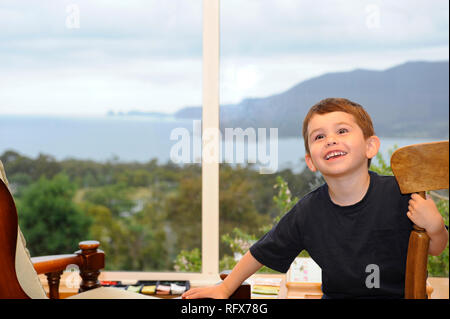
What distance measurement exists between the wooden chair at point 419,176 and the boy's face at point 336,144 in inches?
14.4

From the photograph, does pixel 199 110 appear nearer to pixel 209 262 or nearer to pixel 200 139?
pixel 200 139

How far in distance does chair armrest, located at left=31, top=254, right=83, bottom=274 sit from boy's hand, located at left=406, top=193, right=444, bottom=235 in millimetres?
1168

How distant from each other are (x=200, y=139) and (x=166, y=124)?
0.27 meters

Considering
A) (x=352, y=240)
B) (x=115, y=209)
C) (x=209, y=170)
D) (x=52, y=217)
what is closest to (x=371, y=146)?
(x=352, y=240)

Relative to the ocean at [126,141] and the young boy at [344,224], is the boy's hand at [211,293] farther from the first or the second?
the ocean at [126,141]

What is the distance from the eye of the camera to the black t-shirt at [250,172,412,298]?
3.75 ft

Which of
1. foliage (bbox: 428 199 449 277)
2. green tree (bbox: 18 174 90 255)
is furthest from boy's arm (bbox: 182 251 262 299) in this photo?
green tree (bbox: 18 174 90 255)

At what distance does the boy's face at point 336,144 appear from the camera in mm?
1158

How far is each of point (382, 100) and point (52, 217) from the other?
2.02 m

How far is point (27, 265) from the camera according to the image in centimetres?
140

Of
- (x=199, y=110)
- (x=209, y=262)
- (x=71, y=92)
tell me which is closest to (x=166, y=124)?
(x=199, y=110)

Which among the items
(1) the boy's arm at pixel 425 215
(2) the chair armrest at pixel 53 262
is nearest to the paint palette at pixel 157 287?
(2) the chair armrest at pixel 53 262

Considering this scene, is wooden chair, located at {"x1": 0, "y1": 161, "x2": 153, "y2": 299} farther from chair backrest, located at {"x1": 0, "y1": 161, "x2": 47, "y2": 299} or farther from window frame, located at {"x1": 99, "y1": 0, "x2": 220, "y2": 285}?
window frame, located at {"x1": 99, "y1": 0, "x2": 220, "y2": 285}
